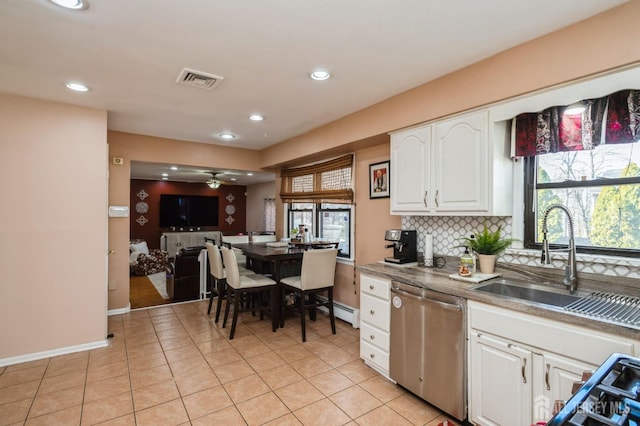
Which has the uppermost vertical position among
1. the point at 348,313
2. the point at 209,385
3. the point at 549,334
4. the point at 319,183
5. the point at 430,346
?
the point at 319,183

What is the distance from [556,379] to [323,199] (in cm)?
316

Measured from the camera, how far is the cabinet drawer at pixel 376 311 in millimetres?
2523

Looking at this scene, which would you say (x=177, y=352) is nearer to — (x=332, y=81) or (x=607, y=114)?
(x=332, y=81)

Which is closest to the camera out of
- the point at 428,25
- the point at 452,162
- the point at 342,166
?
the point at 428,25

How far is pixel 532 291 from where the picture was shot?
6.72 feet

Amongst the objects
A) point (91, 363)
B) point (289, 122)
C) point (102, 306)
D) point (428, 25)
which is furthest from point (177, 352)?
point (428, 25)

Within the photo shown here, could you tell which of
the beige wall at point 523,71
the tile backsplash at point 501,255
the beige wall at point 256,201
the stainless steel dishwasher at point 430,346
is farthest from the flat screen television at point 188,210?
the stainless steel dishwasher at point 430,346

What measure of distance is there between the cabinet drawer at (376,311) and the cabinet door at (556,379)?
1.08m

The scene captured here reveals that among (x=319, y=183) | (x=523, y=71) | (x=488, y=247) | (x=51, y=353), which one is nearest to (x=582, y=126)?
(x=523, y=71)

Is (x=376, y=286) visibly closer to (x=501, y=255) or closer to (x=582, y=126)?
(x=501, y=255)

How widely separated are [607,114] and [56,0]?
3.04 meters

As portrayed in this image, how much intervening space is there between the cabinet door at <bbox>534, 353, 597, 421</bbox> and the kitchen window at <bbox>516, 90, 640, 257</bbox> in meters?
0.86

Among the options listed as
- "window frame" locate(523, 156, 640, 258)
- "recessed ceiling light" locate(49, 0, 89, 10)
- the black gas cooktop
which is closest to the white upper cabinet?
"window frame" locate(523, 156, 640, 258)

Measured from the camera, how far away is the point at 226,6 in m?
1.63
